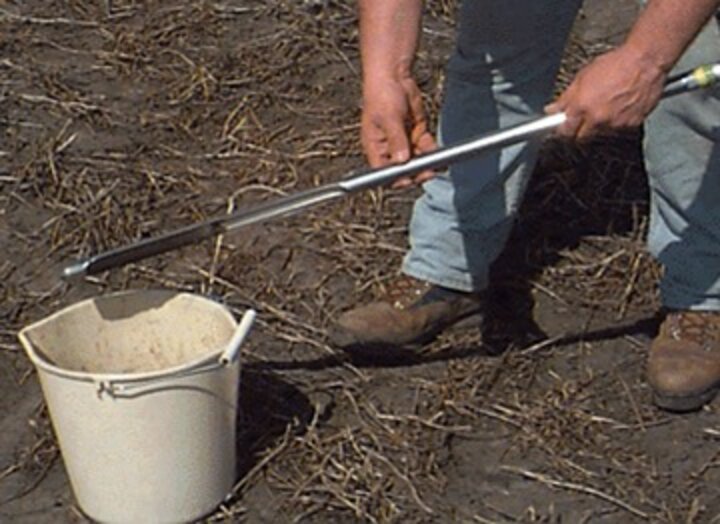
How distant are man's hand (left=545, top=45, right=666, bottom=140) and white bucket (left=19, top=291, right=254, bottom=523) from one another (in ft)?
1.85

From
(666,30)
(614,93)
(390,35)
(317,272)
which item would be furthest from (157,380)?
(317,272)

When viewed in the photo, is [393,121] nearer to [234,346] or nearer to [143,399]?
[234,346]

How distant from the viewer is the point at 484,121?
9.80 ft

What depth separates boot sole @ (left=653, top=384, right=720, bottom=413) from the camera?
9.86 ft

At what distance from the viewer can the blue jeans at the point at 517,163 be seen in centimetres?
287

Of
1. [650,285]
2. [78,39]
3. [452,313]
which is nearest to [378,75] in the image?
[452,313]

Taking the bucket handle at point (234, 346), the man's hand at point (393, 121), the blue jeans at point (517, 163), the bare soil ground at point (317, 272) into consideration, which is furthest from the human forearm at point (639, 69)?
the bare soil ground at point (317, 272)

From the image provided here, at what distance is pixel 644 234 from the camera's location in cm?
350

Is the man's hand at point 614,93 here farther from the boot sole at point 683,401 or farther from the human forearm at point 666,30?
the boot sole at point 683,401

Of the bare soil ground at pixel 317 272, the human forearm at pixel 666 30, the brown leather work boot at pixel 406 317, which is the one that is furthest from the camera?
the brown leather work boot at pixel 406 317

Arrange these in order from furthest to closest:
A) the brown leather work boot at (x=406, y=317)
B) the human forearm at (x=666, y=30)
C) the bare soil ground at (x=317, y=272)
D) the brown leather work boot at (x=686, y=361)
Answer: the brown leather work boot at (x=406, y=317) → the brown leather work boot at (x=686, y=361) → the bare soil ground at (x=317, y=272) → the human forearm at (x=666, y=30)

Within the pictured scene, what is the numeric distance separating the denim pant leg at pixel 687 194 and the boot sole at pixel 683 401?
0.16 m

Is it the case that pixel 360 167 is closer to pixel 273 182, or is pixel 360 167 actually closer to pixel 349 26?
pixel 273 182

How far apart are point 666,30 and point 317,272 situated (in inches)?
47.4
